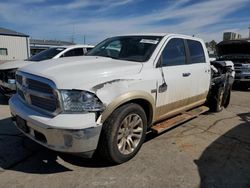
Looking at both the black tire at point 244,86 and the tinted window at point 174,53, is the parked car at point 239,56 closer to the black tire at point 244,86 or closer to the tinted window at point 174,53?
the black tire at point 244,86

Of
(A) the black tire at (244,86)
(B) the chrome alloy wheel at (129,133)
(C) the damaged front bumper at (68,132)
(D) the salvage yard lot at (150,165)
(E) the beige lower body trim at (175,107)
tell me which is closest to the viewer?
(C) the damaged front bumper at (68,132)

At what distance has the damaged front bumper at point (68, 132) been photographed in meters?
2.92

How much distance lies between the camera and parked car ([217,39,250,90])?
36.4 feet

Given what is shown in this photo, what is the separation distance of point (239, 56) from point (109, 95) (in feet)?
34.2

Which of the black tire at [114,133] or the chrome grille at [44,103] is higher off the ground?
the chrome grille at [44,103]

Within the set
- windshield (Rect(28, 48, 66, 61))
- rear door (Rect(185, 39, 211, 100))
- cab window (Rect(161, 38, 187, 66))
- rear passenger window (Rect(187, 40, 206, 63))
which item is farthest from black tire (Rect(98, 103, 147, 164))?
windshield (Rect(28, 48, 66, 61))

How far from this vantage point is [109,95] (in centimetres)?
316

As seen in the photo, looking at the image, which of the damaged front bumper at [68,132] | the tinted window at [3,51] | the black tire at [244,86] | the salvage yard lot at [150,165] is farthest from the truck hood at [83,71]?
the tinted window at [3,51]

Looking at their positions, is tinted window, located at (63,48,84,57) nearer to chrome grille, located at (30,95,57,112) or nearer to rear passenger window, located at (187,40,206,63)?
rear passenger window, located at (187,40,206,63)

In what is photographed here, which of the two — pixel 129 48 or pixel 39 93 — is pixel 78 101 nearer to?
pixel 39 93

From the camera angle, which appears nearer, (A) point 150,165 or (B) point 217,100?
(A) point 150,165

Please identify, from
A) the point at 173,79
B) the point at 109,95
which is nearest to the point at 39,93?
the point at 109,95

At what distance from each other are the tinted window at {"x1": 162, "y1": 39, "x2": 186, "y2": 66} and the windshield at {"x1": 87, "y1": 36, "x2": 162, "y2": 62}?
0.74 ft

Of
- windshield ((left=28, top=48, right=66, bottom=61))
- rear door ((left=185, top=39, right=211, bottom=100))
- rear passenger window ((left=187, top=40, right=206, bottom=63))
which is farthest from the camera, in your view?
windshield ((left=28, top=48, right=66, bottom=61))
